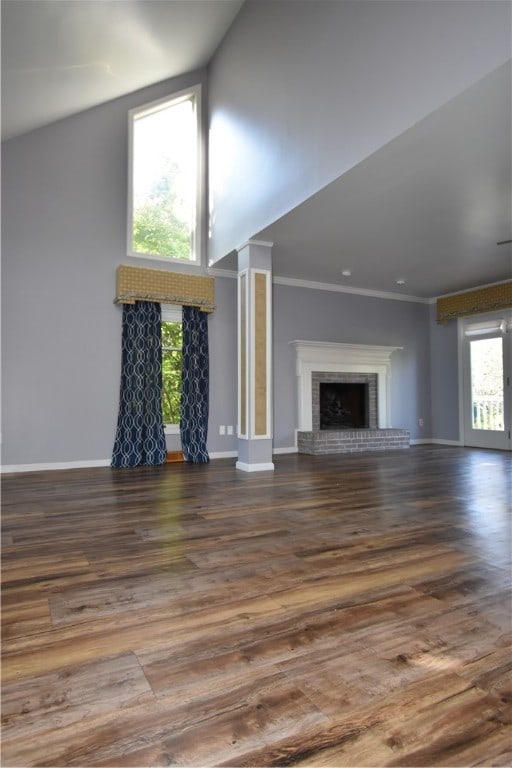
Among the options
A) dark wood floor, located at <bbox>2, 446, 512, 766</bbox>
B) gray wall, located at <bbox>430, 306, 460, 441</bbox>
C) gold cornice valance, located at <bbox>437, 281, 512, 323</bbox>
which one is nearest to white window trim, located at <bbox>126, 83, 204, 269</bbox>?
dark wood floor, located at <bbox>2, 446, 512, 766</bbox>

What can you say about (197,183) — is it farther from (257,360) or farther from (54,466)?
(54,466)

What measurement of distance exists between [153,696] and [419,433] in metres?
7.77

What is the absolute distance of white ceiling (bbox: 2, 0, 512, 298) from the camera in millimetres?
3277

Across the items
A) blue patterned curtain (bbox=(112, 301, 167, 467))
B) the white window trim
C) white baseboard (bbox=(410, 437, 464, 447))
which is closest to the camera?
blue patterned curtain (bbox=(112, 301, 167, 467))

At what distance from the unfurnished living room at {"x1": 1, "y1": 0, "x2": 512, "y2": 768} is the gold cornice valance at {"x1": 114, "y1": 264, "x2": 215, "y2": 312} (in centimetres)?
3

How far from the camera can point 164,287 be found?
19.3 feet

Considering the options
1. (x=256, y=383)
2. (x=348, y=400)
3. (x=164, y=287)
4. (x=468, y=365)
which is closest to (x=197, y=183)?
(x=164, y=287)

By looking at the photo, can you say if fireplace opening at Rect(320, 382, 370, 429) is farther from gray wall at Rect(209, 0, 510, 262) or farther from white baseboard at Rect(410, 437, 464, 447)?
gray wall at Rect(209, 0, 510, 262)

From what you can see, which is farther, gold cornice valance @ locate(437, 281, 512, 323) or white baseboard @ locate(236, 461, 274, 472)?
gold cornice valance @ locate(437, 281, 512, 323)

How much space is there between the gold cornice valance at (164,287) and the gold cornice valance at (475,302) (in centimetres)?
435

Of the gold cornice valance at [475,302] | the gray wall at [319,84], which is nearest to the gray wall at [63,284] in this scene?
the gray wall at [319,84]

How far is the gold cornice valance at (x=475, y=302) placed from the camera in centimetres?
698

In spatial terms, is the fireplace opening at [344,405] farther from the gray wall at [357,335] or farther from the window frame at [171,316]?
the window frame at [171,316]

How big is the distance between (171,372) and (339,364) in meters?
2.87
